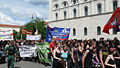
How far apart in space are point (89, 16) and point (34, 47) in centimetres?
2678

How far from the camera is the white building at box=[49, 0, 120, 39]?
3456 cm

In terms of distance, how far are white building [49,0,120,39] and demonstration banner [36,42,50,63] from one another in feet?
77.6

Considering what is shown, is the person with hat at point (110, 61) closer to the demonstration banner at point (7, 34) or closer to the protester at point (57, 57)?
the protester at point (57, 57)

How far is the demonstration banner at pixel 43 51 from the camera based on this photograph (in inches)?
471

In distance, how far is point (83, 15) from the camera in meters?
39.7

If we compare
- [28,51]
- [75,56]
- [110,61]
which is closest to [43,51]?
[28,51]

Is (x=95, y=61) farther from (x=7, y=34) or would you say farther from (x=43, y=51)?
(x=7, y=34)

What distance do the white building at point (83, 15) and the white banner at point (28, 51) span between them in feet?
76.9

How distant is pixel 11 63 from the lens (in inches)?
361

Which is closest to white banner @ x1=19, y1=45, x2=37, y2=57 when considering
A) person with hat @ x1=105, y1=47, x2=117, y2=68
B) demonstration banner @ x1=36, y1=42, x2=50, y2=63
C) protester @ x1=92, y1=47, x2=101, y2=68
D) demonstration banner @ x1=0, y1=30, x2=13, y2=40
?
demonstration banner @ x1=36, y1=42, x2=50, y2=63

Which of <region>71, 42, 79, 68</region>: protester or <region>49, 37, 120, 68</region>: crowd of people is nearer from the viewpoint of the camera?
<region>49, 37, 120, 68</region>: crowd of people

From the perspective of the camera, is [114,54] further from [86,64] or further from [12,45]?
[12,45]

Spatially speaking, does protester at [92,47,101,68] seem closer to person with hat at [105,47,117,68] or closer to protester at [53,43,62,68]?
person with hat at [105,47,117,68]

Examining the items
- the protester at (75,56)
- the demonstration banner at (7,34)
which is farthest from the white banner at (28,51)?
the protester at (75,56)
